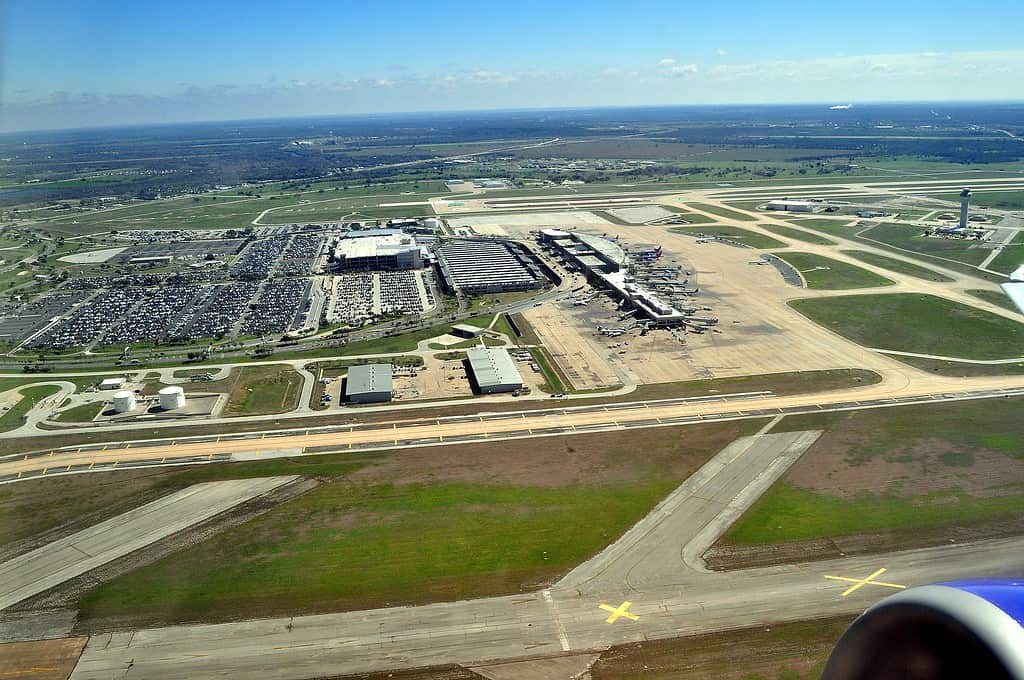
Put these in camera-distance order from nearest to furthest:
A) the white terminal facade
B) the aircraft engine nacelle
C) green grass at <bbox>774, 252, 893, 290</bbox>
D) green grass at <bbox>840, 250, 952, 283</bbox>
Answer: the aircraft engine nacelle, the white terminal facade, green grass at <bbox>774, 252, 893, 290</bbox>, green grass at <bbox>840, 250, 952, 283</bbox>

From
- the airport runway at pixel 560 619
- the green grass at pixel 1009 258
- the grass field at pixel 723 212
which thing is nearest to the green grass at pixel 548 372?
the airport runway at pixel 560 619

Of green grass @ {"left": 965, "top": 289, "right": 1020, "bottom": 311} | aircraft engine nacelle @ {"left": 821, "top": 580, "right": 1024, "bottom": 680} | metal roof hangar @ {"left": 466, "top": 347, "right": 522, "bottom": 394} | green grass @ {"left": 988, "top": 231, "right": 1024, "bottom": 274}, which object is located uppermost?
aircraft engine nacelle @ {"left": 821, "top": 580, "right": 1024, "bottom": 680}

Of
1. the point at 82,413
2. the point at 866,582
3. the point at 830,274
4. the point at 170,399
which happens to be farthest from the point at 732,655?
the point at 830,274

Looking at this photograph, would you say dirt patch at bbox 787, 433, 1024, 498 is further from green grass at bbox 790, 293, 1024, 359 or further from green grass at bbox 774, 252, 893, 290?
green grass at bbox 774, 252, 893, 290

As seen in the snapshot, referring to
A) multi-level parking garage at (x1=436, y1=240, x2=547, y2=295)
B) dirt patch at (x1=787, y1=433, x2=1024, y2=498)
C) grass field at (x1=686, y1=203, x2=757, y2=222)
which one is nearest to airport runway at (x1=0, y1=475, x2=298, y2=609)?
dirt patch at (x1=787, y1=433, x2=1024, y2=498)

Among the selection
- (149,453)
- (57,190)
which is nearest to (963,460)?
(149,453)

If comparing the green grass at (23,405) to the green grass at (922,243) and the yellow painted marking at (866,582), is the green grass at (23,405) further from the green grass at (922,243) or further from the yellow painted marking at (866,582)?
the green grass at (922,243)

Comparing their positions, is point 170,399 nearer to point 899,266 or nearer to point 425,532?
point 425,532
